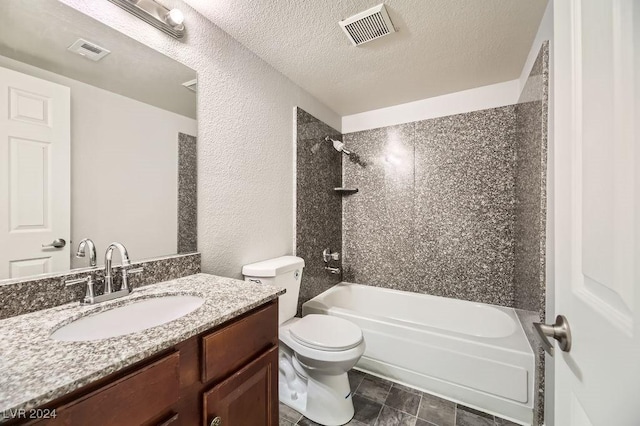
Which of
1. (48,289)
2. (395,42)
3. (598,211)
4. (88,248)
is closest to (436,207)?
(395,42)

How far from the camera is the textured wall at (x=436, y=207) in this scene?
2.17 m

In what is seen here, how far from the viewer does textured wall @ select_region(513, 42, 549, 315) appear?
1.34 metres

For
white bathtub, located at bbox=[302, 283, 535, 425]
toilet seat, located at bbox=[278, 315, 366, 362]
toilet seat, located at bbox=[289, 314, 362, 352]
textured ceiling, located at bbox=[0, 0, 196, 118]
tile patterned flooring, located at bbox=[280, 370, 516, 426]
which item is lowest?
tile patterned flooring, located at bbox=[280, 370, 516, 426]

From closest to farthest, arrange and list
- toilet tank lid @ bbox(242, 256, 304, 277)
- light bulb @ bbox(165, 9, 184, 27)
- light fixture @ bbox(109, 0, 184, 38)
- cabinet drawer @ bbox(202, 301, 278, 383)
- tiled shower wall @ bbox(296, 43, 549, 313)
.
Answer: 1. cabinet drawer @ bbox(202, 301, 278, 383)
2. light fixture @ bbox(109, 0, 184, 38)
3. light bulb @ bbox(165, 9, 184, 27)
4. toilet tank lid @ bbox(242, 256, 304, 277)
5. tiled shower wall @ bbox(296, 43, 549, 313)

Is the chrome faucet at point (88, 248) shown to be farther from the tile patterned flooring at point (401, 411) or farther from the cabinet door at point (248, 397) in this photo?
the tile patterned flooring at point (401, 411)

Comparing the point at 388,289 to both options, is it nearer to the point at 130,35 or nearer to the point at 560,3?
the point at 560,3

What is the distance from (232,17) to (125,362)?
1709 millimetres

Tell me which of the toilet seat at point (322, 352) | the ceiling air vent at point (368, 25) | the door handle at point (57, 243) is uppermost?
the ceiling air vent at point (368, 25)

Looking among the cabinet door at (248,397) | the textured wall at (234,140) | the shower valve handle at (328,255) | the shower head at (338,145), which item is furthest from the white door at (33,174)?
the shower head at (338,145)

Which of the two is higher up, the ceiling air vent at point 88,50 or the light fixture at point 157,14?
the light fixture at point 157,14

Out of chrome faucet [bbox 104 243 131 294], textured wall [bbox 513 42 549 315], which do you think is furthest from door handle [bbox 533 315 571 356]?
chrome faucet [bbox 104 243 131 294]

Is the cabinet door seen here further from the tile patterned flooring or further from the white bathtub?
the white bathtub

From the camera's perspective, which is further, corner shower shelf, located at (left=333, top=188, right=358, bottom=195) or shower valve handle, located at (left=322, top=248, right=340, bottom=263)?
corner shower shelf, located at (left=333, top=188, right=358, bottom=195)

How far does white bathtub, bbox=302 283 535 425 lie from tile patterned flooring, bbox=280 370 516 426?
62 millimetres
